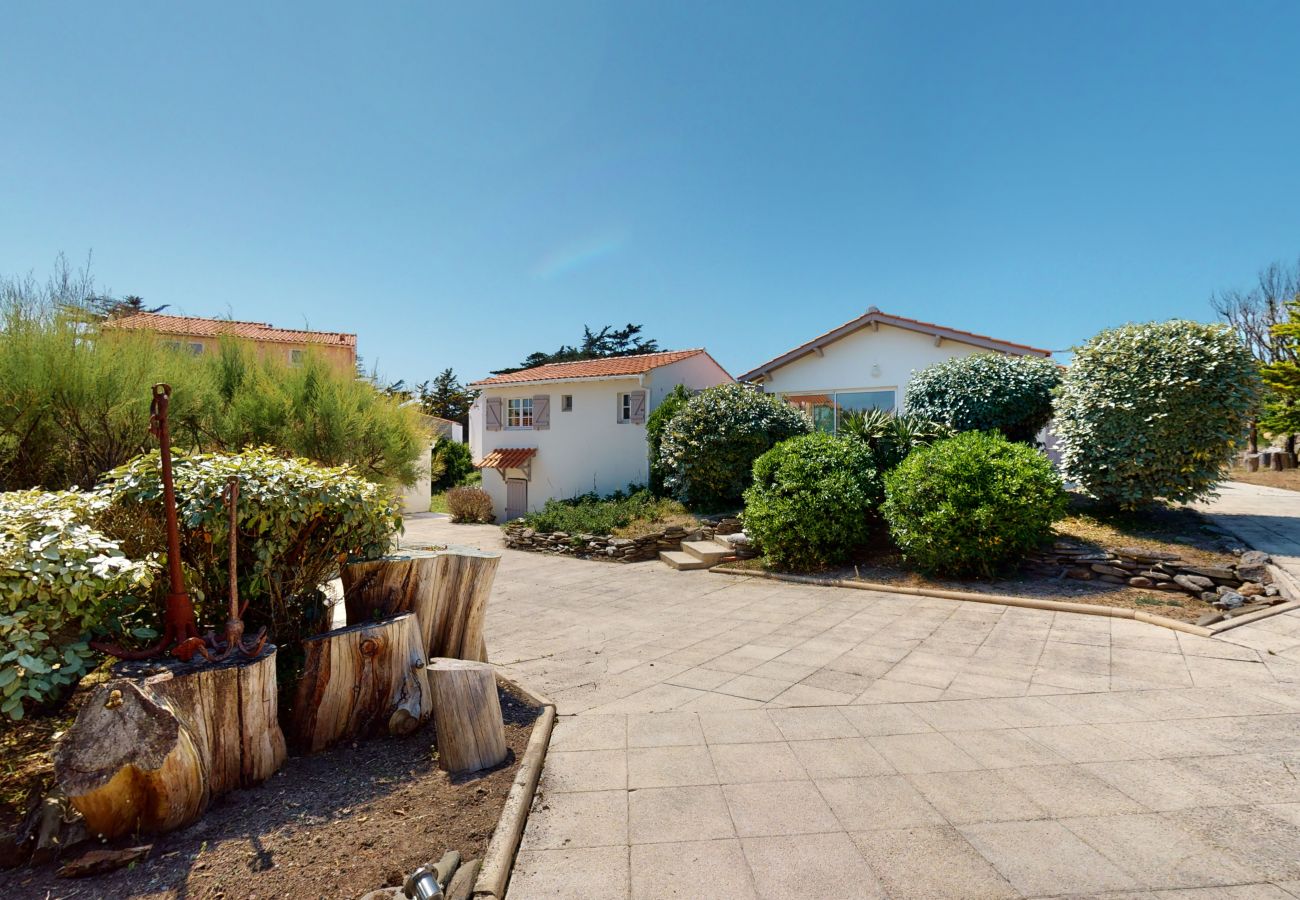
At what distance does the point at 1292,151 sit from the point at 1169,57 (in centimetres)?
696

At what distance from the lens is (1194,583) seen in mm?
6527

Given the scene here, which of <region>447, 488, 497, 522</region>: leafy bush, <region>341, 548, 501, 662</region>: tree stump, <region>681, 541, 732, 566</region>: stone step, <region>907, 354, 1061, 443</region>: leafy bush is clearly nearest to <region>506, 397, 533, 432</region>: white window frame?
<region>447, 488, 497, 522</region>: leafy bush

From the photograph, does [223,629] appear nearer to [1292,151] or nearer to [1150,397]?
[1150,397]

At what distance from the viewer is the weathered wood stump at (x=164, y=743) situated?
216cm

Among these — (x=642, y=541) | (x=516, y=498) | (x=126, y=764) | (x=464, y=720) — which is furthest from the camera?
(x=516, y=498)

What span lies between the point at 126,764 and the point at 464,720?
132 cm

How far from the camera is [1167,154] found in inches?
348

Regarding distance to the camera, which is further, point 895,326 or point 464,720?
point 895,326

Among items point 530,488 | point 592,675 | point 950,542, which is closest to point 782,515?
point 950,542

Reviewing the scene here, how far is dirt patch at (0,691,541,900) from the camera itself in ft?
6.59

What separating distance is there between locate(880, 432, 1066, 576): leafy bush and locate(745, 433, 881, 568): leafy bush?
0.86 metres

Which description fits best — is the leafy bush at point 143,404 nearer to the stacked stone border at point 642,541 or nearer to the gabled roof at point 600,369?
the stacked stone border at point 642,541

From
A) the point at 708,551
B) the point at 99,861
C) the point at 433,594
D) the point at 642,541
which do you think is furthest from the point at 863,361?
the point at 99,861

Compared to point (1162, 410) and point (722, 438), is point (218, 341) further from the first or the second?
point (1162, 410)
